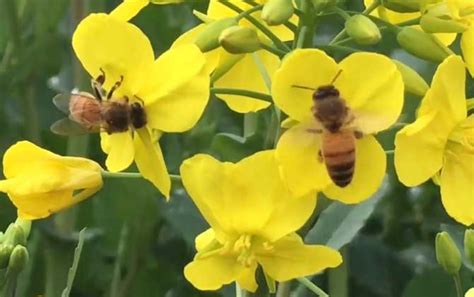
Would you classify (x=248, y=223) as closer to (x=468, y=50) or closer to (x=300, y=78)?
(x=300, y=78)

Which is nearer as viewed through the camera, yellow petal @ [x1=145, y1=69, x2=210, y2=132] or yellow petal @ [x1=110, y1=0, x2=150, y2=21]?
yellow petal @ [x1=145, y1=69, x2=210, y2=132]

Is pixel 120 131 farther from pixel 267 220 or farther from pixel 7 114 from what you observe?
pixel 7 114

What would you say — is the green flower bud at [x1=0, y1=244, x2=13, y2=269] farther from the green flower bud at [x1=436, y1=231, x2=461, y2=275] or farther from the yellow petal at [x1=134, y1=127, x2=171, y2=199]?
the green flower bud at [x1=436, y1=231, x2=461, y2=275]

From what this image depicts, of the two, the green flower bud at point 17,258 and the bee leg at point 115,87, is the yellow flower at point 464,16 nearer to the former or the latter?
the bee leg at point 115,87

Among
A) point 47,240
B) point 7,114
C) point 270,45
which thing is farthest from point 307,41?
point 7,114

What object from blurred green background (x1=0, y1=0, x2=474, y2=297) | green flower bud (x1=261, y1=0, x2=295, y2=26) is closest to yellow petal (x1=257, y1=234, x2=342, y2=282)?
green flower bud (x1=261, y1=0, x2=295, y2=26)
